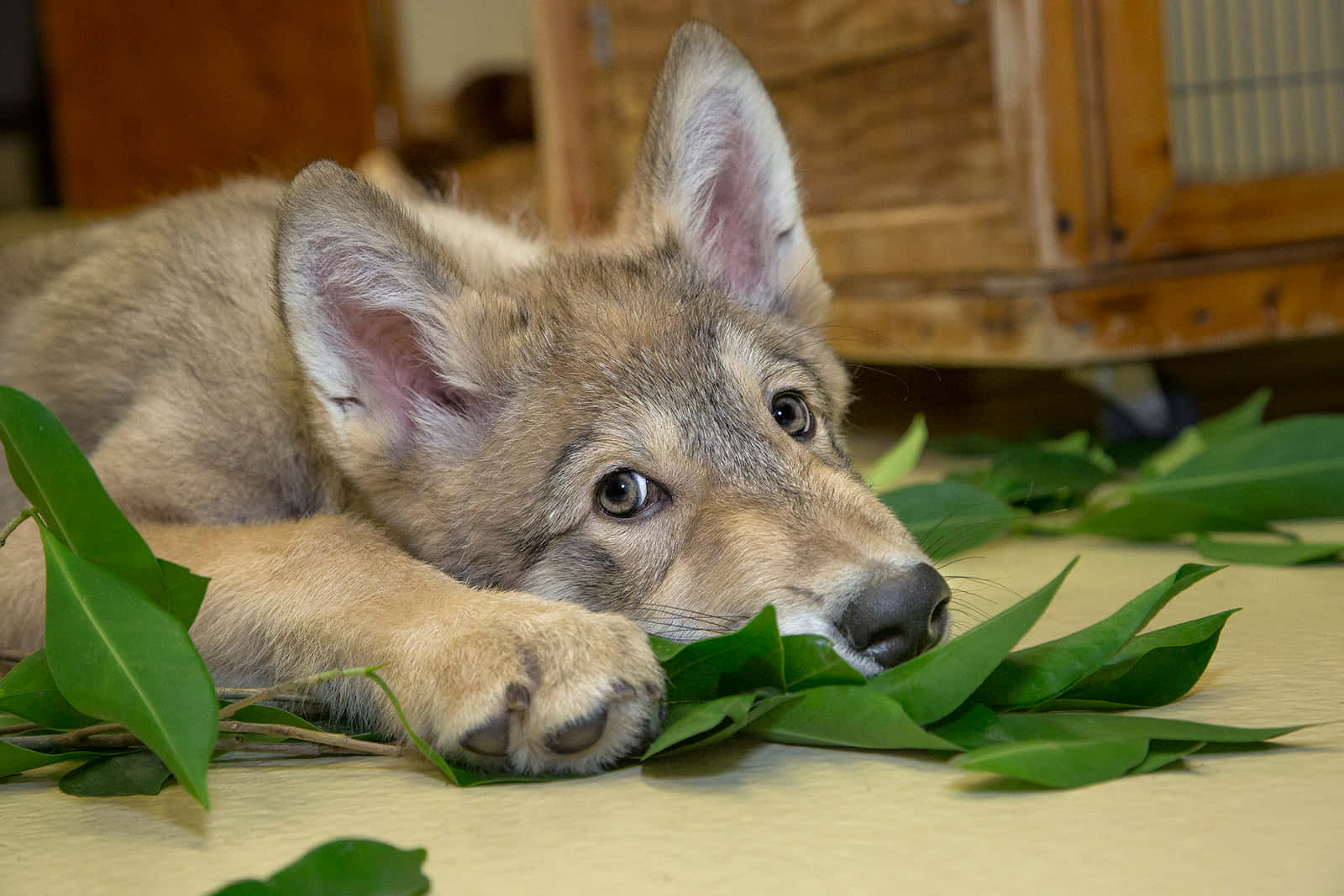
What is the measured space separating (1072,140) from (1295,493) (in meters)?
1.17

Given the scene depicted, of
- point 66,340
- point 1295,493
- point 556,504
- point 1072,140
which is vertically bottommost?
point 1295,493

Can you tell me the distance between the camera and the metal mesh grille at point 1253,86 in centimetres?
338

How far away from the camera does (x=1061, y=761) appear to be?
1425 millimetres

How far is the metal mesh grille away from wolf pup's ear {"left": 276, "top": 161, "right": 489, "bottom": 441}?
215 centimetres

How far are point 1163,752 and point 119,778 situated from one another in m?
1.25

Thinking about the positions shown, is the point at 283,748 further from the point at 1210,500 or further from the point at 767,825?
the point at 1210,500

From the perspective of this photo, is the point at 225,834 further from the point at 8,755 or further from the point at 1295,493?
the point at 1295,493

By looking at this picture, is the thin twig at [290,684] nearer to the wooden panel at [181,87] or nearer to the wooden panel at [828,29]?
the wooden panel at [828,29]

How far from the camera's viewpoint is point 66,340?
8.76 feet

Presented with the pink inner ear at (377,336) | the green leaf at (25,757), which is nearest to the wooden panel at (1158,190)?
the pink inner ear at (377,336)

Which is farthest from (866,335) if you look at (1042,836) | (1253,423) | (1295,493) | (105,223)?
→ (1042,836)

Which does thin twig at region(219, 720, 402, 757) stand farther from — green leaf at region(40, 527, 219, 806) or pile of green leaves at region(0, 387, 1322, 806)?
green leaf at region(40, 527, 219, 806)

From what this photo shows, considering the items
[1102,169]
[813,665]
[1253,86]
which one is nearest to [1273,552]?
[813,665]

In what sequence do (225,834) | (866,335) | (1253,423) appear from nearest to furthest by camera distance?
1. (225,834)
2. (1253,423)
3. (866,335)
